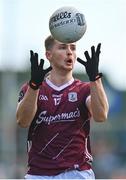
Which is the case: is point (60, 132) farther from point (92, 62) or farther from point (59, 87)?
point (92, 62)

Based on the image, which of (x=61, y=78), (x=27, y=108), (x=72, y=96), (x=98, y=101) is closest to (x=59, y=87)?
(x=61, y=78)

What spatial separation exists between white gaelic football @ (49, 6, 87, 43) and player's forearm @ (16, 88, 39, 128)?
67cm

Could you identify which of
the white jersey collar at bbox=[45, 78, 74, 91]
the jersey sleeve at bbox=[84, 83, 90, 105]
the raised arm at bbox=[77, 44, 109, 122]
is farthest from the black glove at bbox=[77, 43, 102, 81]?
the white jersey collar at bbox=[45, 78, 74, 91]

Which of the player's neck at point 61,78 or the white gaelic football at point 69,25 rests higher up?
the white gaelic football at point 69,25

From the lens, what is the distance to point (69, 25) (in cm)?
1079

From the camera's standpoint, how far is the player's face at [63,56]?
10.8 meters

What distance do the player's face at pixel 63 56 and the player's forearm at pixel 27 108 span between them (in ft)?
1.60

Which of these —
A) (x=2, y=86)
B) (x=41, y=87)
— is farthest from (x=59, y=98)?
(x=2, y=86)

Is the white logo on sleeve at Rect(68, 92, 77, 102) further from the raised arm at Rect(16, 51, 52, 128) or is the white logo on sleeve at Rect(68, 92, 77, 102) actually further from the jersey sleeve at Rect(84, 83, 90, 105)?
the raised arm at Rect(16, 51, 52, 128)

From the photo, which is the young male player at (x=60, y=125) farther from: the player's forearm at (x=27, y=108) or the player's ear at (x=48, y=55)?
the player's ear at (x=48, y=55)

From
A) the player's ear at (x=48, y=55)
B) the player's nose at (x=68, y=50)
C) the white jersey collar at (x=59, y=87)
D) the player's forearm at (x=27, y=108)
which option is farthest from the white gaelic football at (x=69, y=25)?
the player's forearm at (x=27, y=108)

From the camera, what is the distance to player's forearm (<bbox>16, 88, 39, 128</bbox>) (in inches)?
418

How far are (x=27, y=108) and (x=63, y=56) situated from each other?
71 centimetres

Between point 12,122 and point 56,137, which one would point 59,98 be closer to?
point 56,137
